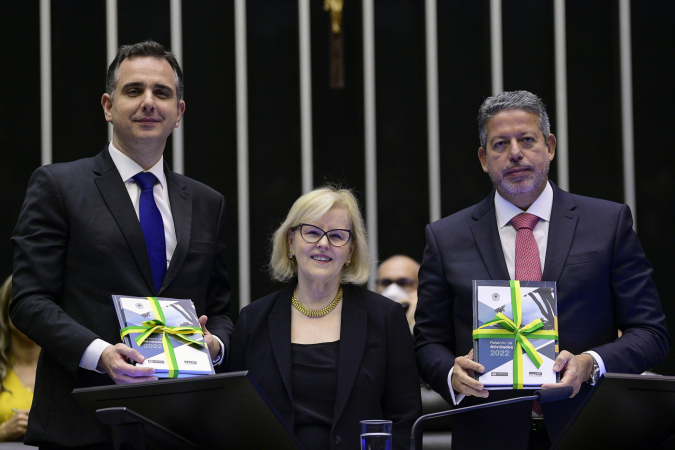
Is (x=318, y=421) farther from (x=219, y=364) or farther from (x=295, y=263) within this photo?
(x=295, y=263)

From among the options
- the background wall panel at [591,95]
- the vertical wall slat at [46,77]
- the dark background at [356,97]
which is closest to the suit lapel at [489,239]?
the dark background at [356,97]

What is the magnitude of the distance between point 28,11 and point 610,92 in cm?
388

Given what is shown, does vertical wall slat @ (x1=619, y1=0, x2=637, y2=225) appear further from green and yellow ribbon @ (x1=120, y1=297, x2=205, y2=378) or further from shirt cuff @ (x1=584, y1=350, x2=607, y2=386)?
green and yellow ribbon @ (x1=120, y1=297, x2=205, y2=378)

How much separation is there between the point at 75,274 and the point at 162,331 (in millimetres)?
384

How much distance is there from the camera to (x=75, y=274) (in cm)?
258

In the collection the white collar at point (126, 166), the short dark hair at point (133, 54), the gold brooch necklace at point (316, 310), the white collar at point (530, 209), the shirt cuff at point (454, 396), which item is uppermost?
the short dark hair at point (133, 54)

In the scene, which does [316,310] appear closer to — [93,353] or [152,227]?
[152,227]

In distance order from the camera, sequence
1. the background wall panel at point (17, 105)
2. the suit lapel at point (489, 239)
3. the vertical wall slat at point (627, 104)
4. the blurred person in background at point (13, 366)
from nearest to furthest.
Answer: the suit lapel at point (489, 239)
the blurred person in background at point (13, 366)
the vertical wall slat at point (627, 104)
the background wall panel at point (17, 105)

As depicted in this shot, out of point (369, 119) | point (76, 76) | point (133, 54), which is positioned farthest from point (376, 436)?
point (76, 76)

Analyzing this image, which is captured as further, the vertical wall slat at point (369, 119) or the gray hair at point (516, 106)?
the vertical wall slat at point (369, 119)

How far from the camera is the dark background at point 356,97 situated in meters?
5.68

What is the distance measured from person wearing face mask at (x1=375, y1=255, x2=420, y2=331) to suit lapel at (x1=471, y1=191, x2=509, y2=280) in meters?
2.22

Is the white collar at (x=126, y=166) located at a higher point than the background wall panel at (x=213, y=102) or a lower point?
lower

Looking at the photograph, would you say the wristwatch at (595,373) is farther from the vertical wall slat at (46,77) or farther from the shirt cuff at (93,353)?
the vertical wall slat at (46,77)
